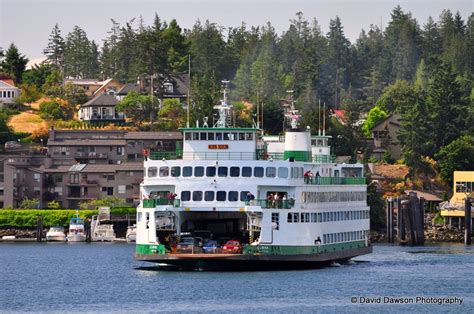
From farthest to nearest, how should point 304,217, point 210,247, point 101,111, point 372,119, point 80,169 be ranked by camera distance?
1. point 372,119
2. point 101,111
3. point 80,169
4. point 304,217
5. point 210,247

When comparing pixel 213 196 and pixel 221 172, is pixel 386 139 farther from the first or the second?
pixel 213 196

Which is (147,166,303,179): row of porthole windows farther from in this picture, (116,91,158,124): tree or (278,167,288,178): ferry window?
(116,91,158,124): tree

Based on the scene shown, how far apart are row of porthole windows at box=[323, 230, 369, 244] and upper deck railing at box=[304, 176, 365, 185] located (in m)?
2.93

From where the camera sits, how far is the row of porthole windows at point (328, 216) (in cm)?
8641

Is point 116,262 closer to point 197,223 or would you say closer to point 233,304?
point 197,223

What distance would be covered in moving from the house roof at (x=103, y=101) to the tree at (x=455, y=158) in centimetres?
4440

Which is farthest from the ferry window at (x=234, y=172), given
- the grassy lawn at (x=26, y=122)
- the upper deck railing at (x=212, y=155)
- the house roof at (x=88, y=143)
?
the grassy lawn at (x=26, y=122)

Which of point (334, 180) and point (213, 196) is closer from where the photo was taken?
point (213, 196)

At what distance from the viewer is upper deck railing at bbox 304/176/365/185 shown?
89.1 meters

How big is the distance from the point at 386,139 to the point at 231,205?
315 ft

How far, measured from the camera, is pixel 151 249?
85.1 meters

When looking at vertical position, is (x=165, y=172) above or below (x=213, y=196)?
above

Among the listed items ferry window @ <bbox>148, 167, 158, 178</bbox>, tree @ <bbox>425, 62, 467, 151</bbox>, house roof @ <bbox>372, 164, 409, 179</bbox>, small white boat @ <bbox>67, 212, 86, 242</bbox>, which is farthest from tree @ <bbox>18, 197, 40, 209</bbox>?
ferry window @ <bbox>148, 167, 158, 178</bbox>

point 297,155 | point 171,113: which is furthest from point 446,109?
point 297,155
